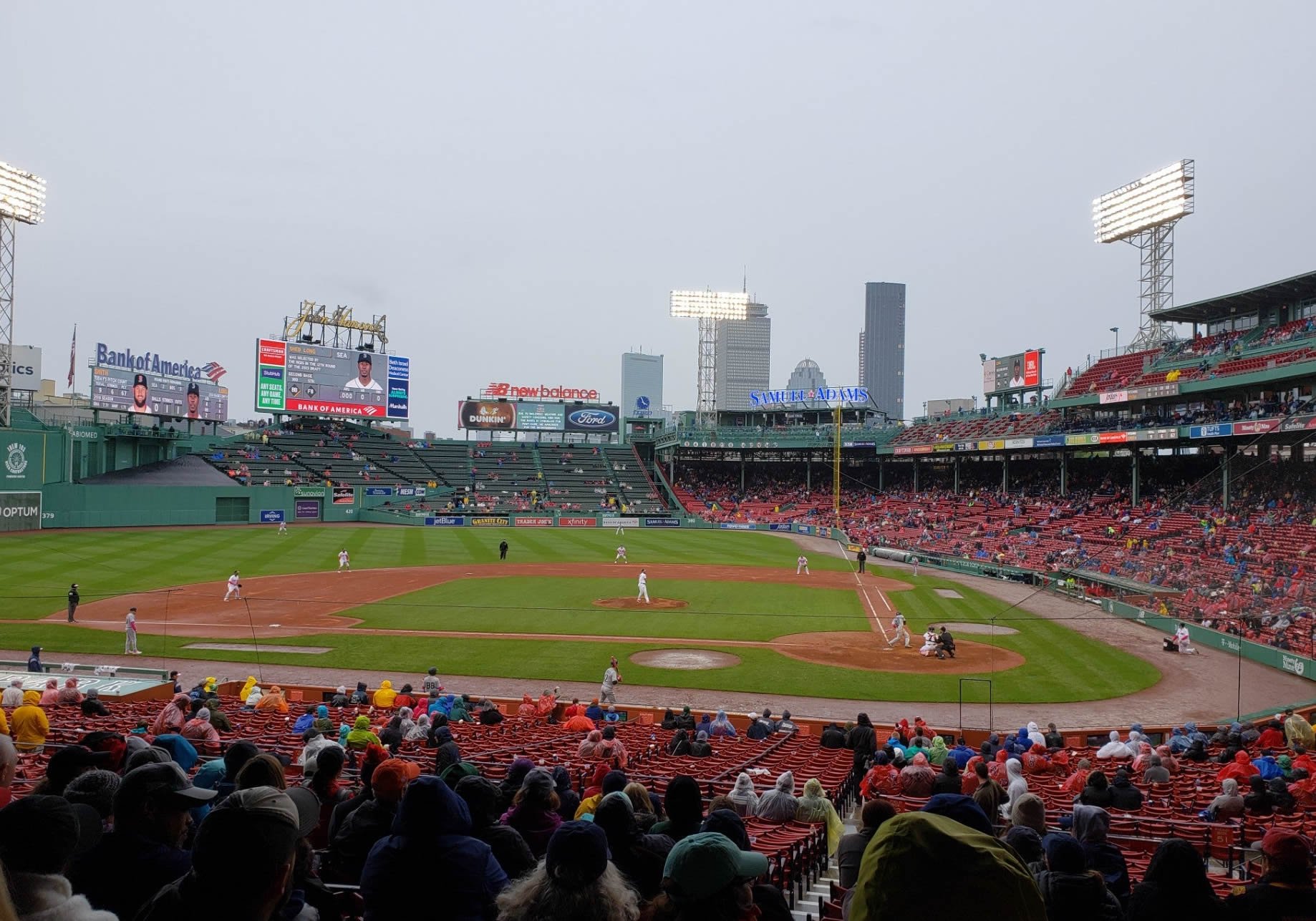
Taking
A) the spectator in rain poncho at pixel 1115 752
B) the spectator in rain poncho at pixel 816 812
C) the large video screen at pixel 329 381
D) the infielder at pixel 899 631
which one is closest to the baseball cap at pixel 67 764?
the spectator in rain poncho at pixel 816 812

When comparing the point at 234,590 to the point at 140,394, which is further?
the point at 140,394

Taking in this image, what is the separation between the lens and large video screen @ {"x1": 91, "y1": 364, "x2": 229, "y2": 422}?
6681 centimetres

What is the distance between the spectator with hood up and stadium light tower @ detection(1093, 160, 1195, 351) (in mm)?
66113

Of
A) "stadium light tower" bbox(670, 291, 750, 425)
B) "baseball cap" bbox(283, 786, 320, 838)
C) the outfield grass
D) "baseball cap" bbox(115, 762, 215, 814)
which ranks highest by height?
"stadium light tower" bbox(670, 291, 750, 425)

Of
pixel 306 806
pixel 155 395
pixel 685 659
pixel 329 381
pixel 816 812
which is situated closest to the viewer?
pixel 306 806

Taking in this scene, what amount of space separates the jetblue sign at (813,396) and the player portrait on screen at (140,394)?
56.5 metres

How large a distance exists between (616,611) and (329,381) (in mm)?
59685

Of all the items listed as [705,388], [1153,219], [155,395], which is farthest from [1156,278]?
[155,395]

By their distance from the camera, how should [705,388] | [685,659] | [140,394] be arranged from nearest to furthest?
[685,659], [140,394], [705,388]

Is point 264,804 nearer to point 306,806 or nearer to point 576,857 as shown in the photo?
point 576,857

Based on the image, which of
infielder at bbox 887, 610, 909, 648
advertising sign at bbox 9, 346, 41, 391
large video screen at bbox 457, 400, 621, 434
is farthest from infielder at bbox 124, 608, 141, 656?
large video screen at bbox 457, 400, 621, 434

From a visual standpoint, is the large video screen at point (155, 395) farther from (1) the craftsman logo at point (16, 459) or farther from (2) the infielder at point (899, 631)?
(2) the infielder at point (899, 631)

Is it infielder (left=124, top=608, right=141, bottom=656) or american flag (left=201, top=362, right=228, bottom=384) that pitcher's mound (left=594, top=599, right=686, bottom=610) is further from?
american flag (left=201, top=362, right=228, bottom=384)

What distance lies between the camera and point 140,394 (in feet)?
228
